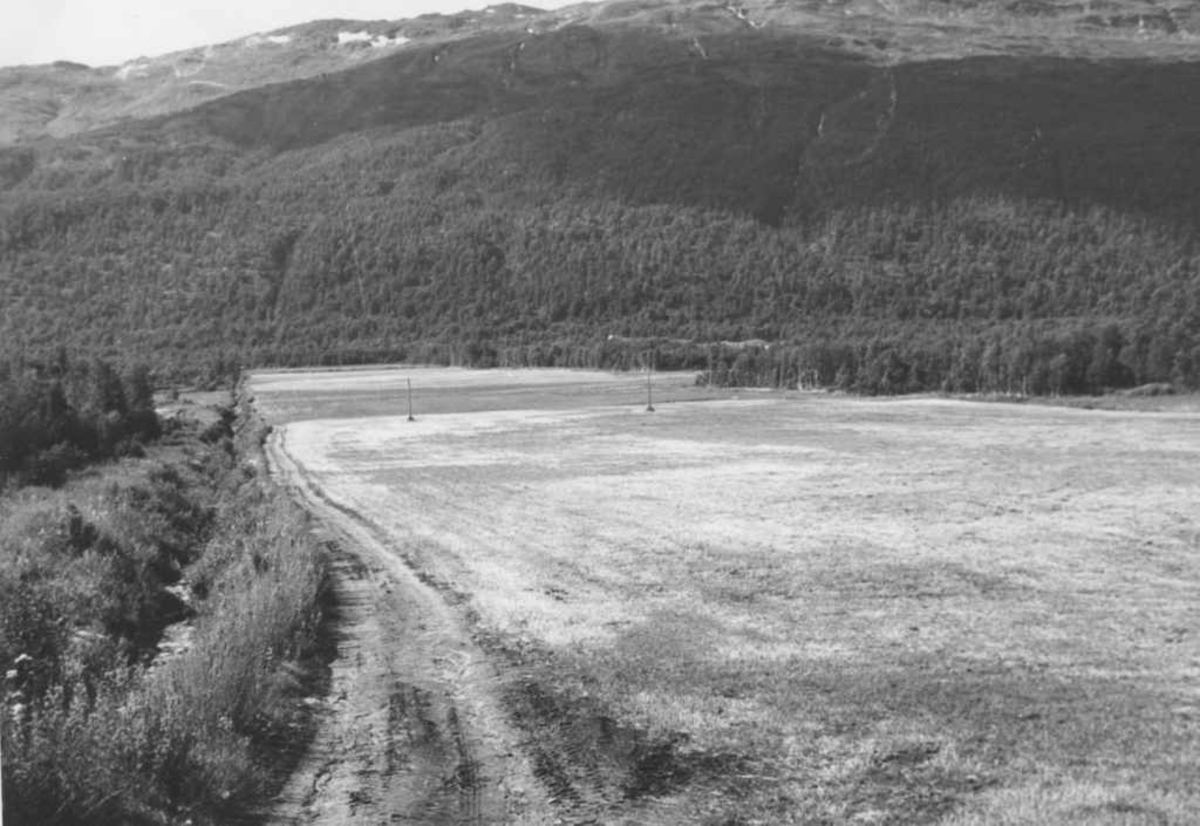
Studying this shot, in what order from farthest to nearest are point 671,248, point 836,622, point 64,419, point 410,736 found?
1. point 671,248
2. point 64,419
3. point 836,622
4. point 410,736

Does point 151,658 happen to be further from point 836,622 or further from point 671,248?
point 671,248

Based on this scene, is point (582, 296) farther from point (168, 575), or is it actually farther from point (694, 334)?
point (168, 575)

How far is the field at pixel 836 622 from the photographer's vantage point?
334 inches

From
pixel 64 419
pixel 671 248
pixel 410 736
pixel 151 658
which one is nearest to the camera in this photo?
pixel 410 736

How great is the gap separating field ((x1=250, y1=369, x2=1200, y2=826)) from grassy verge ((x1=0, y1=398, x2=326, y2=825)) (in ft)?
6.83

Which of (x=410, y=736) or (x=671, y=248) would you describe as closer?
(x=410, y=736)

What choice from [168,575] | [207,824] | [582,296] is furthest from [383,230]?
[207,824]

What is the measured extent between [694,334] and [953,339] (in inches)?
2202

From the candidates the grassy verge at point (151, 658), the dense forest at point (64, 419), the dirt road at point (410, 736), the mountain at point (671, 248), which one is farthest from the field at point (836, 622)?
the mountain at point (671, 248)

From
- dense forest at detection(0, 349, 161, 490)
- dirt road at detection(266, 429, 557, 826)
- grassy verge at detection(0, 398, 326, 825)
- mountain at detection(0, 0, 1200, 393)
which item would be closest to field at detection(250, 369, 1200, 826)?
dirt road at detection(266, 429, 557, 826)

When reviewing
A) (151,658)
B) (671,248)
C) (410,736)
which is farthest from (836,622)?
(671,248)

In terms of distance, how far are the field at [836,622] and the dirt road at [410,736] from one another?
0.32 metres

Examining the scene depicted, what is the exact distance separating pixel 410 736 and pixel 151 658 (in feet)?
13.7

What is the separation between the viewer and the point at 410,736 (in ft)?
32.4
